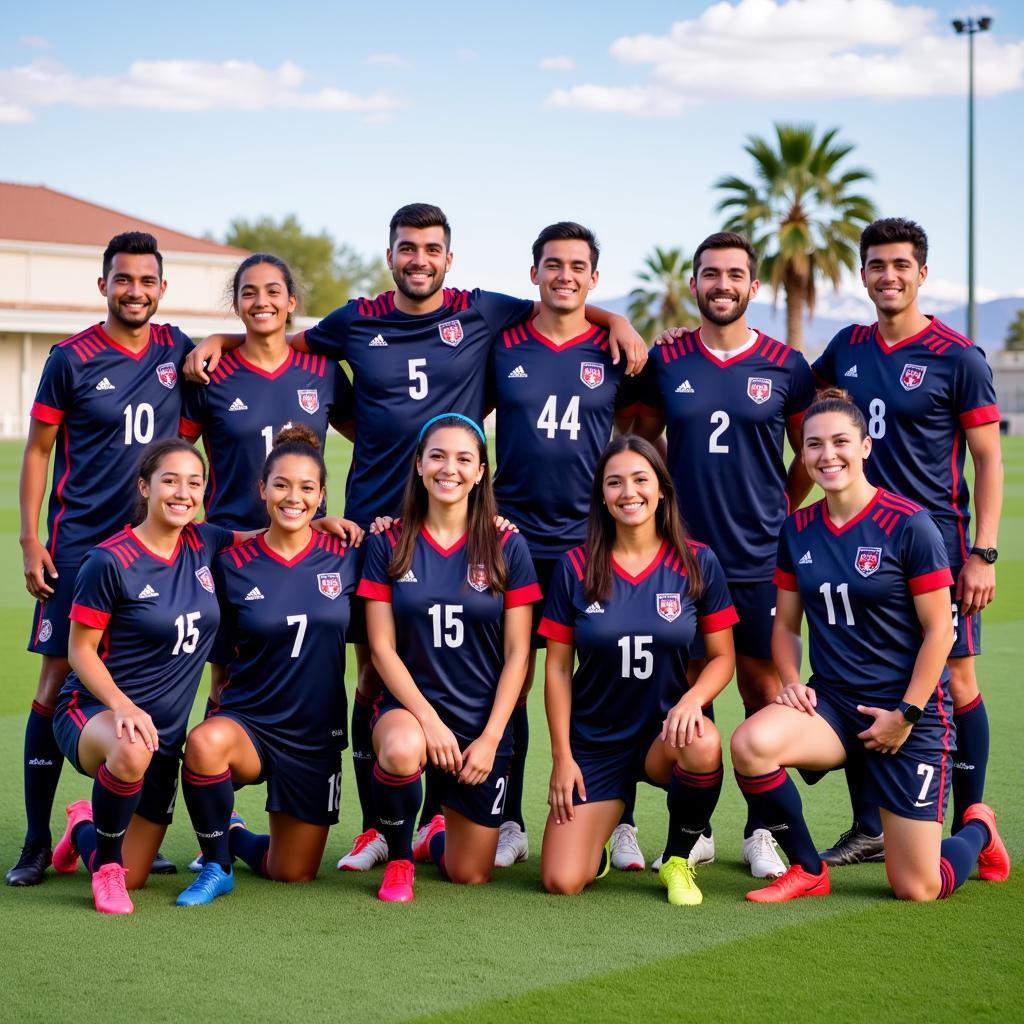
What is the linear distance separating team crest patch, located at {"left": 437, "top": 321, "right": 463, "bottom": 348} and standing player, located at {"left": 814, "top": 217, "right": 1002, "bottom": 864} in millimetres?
1525

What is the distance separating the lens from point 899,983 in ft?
12.1

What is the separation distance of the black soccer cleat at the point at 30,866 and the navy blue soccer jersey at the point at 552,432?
2059 millimetres

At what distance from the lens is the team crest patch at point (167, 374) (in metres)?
5.19

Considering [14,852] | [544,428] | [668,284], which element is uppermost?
Answer: [668,284]

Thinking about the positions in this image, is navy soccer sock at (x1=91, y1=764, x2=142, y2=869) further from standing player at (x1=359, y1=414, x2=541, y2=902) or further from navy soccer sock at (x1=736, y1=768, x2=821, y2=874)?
navy soccer sock at (x1=736, y1=768, x2=821, y2=874)

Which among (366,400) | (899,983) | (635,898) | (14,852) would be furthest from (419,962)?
(366,400)

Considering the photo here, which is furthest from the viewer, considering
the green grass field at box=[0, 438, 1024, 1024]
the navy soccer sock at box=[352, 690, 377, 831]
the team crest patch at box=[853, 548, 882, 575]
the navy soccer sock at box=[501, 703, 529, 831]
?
the navy soccer sock at box=[352, 690, 377, 831]

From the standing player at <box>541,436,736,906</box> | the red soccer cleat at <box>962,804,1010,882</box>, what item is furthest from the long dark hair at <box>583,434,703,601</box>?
the red soccer cleat at <box>962,804,1010,882</box>

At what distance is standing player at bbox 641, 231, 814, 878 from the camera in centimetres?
520

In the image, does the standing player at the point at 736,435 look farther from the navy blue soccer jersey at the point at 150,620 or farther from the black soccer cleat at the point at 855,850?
the navy blue soccer jersey at the point at 150,620

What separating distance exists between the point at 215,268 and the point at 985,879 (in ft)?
167

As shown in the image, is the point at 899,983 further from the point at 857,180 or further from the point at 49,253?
the point at 49,253

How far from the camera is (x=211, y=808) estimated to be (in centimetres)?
452

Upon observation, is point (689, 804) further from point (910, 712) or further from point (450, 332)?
point (450, 332)
